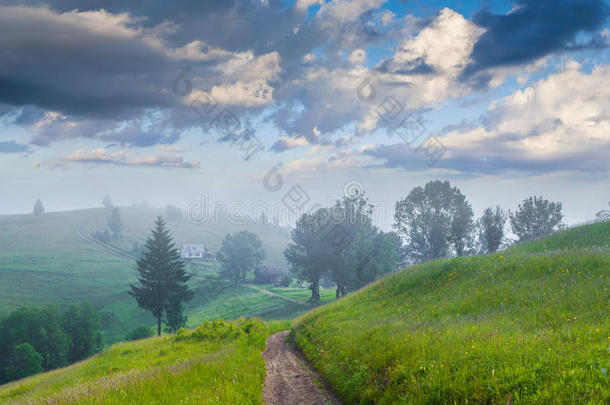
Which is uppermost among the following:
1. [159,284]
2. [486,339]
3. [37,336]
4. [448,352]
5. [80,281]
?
[486,339]

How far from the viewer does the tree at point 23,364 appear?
142 feet

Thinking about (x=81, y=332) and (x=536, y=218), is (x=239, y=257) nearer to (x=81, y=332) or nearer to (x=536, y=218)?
(x=81, y=332)

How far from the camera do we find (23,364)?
43.9 meters

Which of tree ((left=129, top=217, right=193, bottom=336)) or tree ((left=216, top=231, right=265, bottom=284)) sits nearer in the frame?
tree ((left=129, top=217, right=193, bottom=336))

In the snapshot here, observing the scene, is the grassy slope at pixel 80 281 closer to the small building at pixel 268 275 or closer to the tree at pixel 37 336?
the tree at pixel 37 336

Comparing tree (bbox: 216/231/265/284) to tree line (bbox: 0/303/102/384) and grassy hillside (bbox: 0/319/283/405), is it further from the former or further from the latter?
grassy hillside (bbox: 0/319/283/405)

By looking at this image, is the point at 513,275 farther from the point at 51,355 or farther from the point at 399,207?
the point at 51,355

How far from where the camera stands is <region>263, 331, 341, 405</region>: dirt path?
33.9ft

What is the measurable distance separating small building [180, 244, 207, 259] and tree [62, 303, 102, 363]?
100877 millimetres

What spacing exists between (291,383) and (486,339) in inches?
265

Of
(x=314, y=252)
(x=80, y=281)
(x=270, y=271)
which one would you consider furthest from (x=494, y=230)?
(x=80, y=281)

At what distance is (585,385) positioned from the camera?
20.3 ft

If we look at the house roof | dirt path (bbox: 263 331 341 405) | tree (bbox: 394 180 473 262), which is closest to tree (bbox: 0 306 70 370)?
dirt path (bbox: 263 331 341 405)

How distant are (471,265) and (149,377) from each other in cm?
2000
